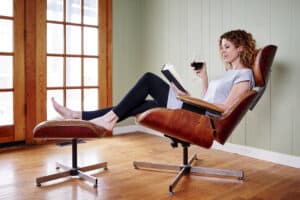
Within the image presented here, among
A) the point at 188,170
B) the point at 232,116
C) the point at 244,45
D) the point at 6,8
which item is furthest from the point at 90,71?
the point at 232,116

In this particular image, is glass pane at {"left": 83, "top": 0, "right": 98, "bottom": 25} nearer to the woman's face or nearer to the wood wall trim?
the wood wall trim

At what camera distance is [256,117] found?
9.50ft

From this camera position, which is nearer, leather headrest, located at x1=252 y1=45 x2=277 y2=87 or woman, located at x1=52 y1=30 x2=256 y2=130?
leather headrest, located at x1=252 y1=45 x2=277 y2=87

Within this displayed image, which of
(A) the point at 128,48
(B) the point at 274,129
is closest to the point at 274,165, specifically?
(B) the point at 274,129

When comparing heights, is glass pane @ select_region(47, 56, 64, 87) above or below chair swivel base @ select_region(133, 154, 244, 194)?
above

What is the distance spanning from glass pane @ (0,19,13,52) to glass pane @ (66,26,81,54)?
1.99 feet

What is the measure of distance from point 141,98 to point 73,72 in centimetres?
156

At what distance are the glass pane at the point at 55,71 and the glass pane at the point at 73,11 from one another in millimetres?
468

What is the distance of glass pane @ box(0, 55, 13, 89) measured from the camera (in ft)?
10.3

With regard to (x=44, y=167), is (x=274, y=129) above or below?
above

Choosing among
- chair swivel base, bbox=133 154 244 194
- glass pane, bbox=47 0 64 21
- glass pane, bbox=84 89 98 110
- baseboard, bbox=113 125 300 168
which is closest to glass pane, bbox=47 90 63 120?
glass pane, bbox=84 89 98 110

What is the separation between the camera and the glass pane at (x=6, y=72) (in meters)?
3.15

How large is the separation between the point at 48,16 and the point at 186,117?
220 centimetres

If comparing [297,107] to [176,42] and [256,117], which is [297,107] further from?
[176,42]
